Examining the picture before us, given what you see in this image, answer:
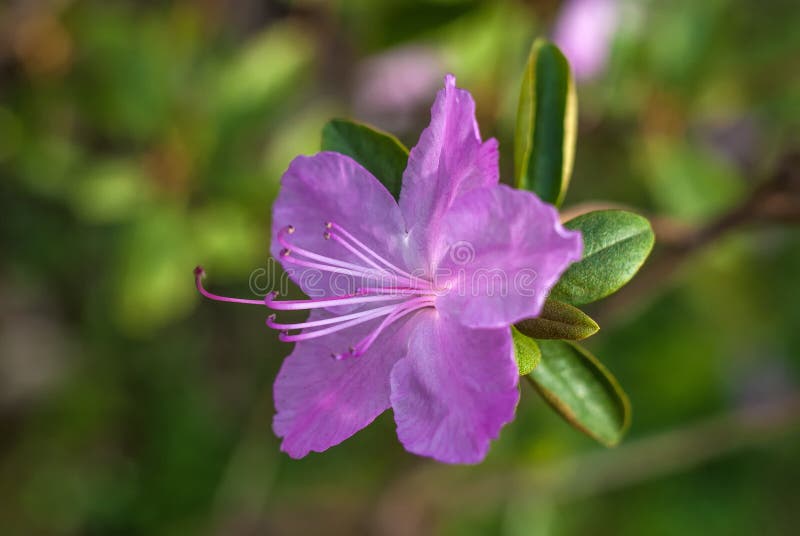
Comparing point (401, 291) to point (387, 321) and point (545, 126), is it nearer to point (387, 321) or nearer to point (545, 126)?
point (387, 321)

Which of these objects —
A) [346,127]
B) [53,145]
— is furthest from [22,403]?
[346,127]

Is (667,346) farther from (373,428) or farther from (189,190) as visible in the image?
(189,190)

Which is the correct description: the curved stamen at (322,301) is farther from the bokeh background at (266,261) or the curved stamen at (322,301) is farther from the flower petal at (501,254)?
the bokeh background at (266,261)

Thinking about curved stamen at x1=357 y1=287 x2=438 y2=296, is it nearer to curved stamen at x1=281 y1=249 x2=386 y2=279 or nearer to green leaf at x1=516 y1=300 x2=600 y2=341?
curved stamen at x1=281 y1=249 x2=386 y2=279

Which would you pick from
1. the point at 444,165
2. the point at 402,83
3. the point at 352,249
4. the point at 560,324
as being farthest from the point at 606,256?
the point at 402,83

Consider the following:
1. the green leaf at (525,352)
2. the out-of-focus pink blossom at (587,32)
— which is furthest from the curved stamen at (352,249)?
the out-of-focus pink blossom at (587,32)

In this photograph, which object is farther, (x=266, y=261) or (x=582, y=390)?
(x=266, y=261)

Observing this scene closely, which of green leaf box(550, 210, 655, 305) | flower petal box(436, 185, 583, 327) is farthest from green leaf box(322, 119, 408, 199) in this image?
green leaf box(550, 210, 655, 305)
